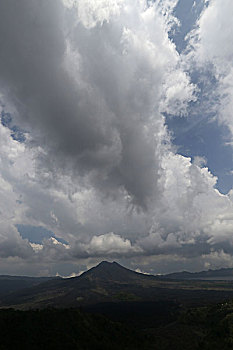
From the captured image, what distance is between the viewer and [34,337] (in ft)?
341

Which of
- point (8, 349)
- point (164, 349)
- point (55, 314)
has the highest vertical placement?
point (55, 314)

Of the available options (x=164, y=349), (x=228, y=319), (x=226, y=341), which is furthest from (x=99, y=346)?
(x=228, y=319)

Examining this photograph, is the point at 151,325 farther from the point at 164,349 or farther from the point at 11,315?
the point at 11,315

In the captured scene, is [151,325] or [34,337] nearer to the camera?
[34,337]

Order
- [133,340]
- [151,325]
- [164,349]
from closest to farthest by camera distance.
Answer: [164,349], [133,340], [151,325]

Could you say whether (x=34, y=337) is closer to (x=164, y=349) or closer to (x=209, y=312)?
(x=164, y=349)

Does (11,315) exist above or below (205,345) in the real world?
above

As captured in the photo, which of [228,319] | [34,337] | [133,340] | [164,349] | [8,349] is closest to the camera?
[8,349]

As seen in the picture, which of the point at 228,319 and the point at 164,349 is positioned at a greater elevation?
the point at 228,319

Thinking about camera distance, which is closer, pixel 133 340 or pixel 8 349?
pixel 8 349

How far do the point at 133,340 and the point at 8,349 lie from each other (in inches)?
2627

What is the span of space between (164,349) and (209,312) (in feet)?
330

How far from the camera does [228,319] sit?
15475 centimetres

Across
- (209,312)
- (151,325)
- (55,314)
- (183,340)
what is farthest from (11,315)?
(209,312)
